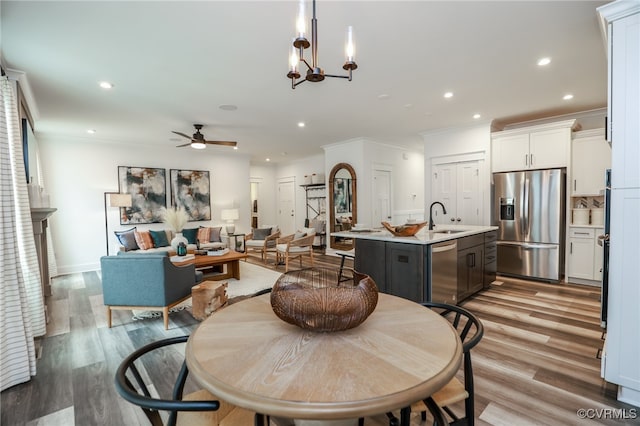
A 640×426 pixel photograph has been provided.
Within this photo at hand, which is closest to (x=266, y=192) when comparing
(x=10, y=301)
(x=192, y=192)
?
(x=192, y=192)

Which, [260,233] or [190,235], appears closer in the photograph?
[190,235]

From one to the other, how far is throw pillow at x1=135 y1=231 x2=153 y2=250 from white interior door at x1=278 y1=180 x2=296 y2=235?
15.2 feet

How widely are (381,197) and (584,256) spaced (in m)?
3.82

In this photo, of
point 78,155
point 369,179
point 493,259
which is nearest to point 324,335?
point 493,259

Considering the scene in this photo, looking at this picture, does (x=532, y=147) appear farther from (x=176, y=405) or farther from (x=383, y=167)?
(x=176, y=405)

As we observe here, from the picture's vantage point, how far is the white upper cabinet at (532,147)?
4551mm

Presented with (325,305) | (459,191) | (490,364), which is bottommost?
(490,364)

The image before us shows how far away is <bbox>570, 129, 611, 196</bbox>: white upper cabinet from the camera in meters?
4.34

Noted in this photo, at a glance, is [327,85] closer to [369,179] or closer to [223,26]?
[223,26]

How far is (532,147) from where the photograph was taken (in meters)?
4.81

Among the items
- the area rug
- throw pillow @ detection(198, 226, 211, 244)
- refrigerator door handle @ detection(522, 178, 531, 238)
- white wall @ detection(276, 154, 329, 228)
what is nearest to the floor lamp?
throw pillow @ detection(198, 226, 211, 244)

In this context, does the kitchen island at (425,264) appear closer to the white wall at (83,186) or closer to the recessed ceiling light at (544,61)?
the recessed ceiling light at (544,61)

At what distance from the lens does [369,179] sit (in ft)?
22.3

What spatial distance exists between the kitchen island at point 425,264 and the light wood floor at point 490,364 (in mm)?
384
